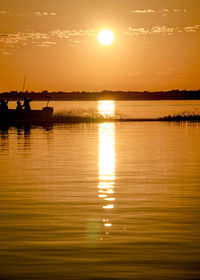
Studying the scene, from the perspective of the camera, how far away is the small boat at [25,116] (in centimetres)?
6450

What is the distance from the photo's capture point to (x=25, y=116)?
65438 mm

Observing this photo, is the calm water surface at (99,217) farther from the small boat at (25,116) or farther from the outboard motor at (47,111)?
the outboard motor at (47,111)

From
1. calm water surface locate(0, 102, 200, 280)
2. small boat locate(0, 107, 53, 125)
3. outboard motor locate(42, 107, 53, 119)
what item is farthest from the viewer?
outboard motor locate(42, 107, 53, 119)

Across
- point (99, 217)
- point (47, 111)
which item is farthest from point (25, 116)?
point (99, 217)

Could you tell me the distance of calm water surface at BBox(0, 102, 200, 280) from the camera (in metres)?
11.1

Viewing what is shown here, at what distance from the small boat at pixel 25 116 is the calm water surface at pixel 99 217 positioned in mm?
34197

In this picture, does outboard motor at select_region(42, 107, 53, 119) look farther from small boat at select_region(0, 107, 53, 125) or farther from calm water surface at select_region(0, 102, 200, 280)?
calm water surface at select_region(0, 102, 200, 280)

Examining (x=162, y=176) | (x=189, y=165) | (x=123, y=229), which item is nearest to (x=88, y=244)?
(x=123, y=229)

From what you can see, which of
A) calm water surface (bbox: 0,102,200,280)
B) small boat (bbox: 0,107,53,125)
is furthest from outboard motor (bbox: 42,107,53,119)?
calm water surface (bbox: 0,102,200,280)

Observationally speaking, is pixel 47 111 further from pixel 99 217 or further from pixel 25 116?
pixel 99 217

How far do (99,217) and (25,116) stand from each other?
50.7 m

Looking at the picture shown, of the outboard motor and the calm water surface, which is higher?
the outboard motor

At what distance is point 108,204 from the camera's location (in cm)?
1742

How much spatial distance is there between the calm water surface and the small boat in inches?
1346
